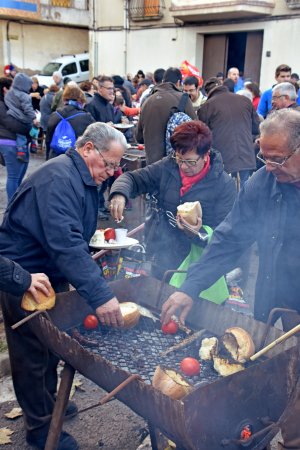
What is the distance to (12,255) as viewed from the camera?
296cm

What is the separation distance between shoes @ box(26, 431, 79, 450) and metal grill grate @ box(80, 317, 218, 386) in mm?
861

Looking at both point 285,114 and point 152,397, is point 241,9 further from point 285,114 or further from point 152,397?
point 152,397

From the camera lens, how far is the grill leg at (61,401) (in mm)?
2648

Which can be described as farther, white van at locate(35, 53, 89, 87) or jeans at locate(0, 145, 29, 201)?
white van at locate(35, 53, 89, 87)

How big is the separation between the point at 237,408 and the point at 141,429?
56.9 inches

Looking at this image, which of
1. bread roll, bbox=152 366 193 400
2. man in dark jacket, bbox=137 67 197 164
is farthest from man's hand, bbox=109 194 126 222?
man in dark jacket, bbox=137 67 197 164

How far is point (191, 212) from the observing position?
3.60m

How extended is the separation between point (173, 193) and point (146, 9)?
62.6 feet

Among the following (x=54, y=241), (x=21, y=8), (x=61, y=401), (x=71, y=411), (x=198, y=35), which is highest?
(x=21, y=8)

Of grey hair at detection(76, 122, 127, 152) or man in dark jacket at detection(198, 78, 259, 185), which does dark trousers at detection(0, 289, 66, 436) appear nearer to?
grey hair at detection(76, 122, 127, 152)

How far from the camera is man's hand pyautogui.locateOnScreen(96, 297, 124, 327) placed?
107 inches

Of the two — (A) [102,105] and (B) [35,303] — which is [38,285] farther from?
(A) [102,105]

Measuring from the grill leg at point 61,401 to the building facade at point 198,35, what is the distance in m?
16.3

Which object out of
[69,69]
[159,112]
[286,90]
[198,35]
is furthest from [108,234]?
[69,69]
